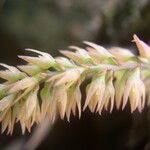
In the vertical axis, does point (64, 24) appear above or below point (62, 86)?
above

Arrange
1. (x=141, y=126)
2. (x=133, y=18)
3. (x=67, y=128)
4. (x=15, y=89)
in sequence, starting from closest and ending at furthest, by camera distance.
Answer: (x=15, y=89) → (x=141, y=126) → (x=67, y=128) → (x=133, y=18)

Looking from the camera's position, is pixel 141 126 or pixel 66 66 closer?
pixel 66 66

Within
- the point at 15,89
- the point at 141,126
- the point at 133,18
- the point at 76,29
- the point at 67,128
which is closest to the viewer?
the point at 15,89

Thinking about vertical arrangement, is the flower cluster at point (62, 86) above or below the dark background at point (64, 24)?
below

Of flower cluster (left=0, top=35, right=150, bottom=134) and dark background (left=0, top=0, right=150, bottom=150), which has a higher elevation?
dark background (left=0, top=0, right=150, bottom=150)

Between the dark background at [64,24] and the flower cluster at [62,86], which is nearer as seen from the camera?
the flower cluster at [62,86]

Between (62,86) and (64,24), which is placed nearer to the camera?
(62,86)

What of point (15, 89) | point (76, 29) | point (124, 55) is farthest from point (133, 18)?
point (15, 89)

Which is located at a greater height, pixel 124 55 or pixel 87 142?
pixel 124 55

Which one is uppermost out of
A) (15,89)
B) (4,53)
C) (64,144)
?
(4,53)

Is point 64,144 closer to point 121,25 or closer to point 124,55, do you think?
point 121,25

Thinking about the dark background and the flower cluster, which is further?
the dark background
